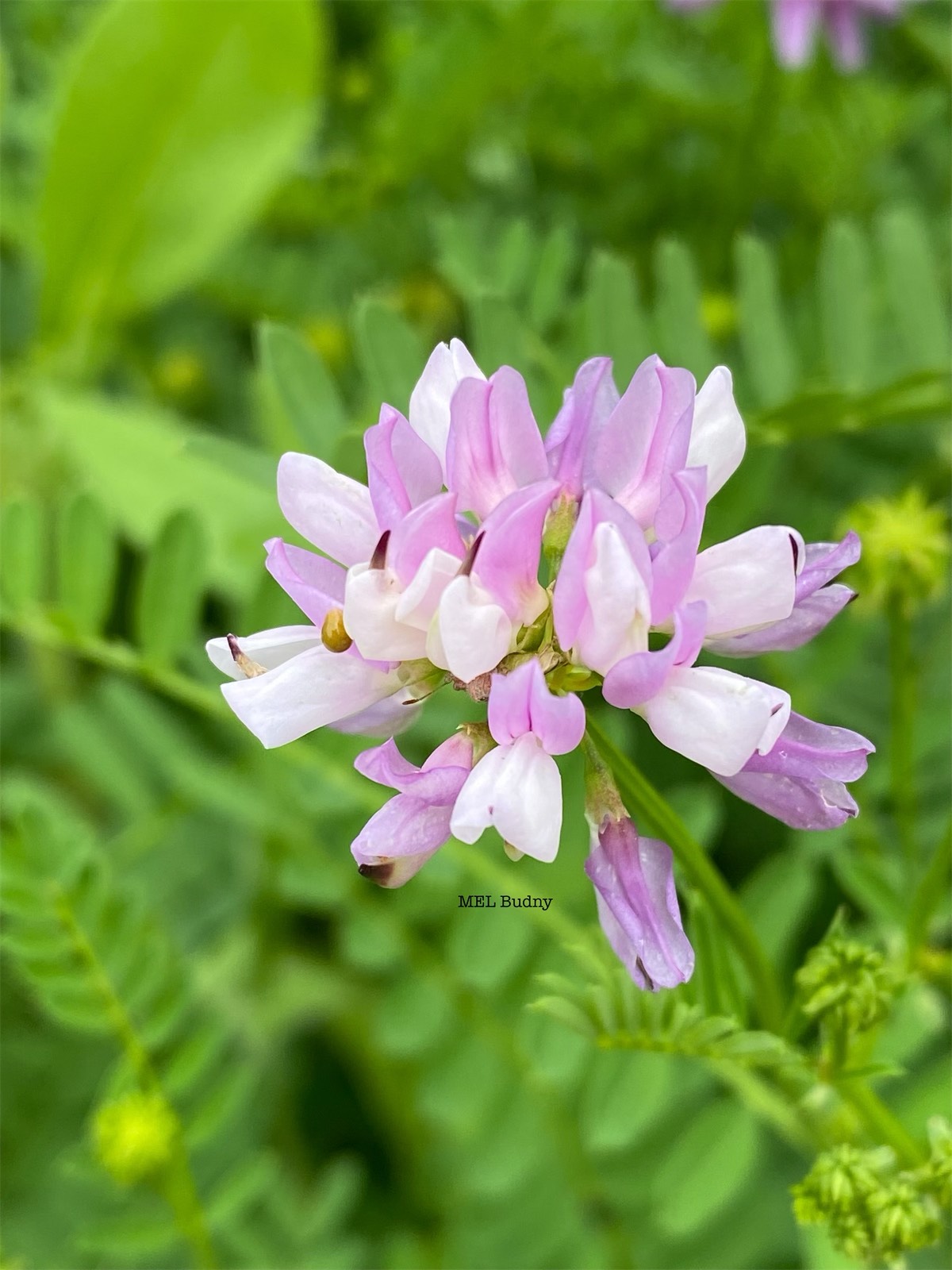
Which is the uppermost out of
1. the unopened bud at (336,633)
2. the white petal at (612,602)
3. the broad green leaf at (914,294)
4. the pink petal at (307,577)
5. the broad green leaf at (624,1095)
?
the pink petal at (307,577)

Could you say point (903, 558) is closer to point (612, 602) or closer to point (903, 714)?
point (903, 714)

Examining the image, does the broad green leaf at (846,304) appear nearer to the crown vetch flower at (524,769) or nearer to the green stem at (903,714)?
the green stem at (903,714)

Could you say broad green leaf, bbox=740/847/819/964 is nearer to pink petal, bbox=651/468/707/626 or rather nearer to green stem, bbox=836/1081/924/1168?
green stem, bbox=836/1081/924/1168

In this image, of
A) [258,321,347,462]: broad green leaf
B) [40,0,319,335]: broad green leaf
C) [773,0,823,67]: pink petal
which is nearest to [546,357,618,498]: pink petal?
[258,321,347,462]: broad green leaf

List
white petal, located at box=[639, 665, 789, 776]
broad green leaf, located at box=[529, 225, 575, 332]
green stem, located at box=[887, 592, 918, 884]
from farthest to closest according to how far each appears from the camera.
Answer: broad green leaf, located at box=[529, 225, 575, 332]
green stem, located at box=[887, 592, 918, 884]
white petal, located at box=[639, 665, 789, 776]

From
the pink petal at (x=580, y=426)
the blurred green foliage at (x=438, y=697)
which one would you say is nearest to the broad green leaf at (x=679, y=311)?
the blurred green foliage at (x=438, y=697)

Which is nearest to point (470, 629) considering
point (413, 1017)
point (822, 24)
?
point (413, 1017)
